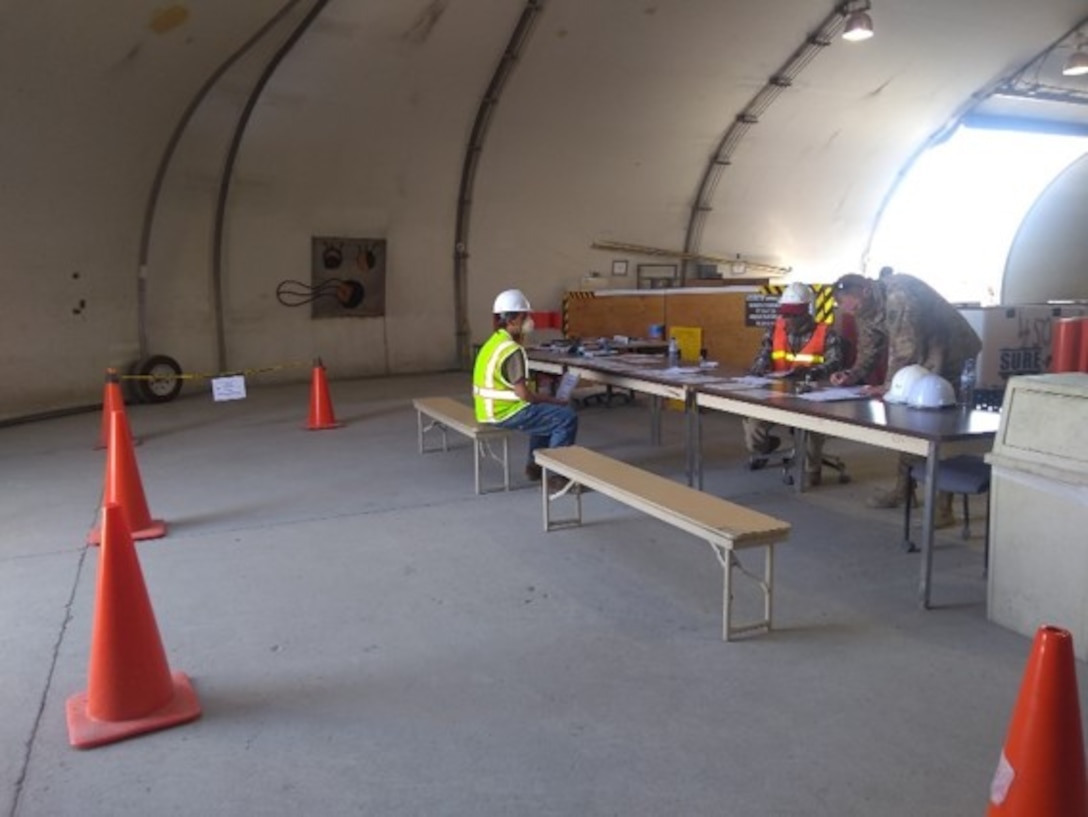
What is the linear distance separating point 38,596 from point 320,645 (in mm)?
1737

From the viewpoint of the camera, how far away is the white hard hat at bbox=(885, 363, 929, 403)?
4.63 metres

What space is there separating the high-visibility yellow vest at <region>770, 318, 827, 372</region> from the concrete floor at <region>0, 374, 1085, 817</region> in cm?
128

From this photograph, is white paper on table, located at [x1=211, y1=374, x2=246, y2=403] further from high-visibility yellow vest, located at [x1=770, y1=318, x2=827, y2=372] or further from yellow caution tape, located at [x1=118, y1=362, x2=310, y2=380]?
high-visibility yellow vest, located at [x1=770, y1=318, x2=827, y2=372]

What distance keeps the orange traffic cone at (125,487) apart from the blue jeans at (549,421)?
2420 mm

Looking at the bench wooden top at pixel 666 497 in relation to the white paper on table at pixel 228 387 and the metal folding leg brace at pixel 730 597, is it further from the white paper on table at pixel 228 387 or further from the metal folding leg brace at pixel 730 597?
the white paper on table at pixel 228 387

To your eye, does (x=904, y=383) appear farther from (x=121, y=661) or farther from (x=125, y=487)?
(x=125, y=487)

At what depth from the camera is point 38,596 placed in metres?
4.36

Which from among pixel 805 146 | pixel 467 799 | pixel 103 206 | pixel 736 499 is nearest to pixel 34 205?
pixel 103 206

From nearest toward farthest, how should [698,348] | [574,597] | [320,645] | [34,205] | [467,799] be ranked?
[467,799] < [320,645] < [574,597] < [34,205] < [698,348]

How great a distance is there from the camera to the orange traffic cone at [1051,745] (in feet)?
6.64

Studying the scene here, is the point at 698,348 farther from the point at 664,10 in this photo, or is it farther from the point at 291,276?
the point at 291,276

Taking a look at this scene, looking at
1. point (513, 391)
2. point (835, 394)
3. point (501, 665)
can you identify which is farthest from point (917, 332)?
point (501, 665)

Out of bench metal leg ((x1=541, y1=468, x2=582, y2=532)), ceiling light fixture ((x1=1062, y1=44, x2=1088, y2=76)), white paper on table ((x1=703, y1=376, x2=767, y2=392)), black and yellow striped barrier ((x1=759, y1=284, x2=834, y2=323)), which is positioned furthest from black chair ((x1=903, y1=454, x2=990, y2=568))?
ceiling light fixture ((x1=1062, y1=44, x2=1088, y2=76))

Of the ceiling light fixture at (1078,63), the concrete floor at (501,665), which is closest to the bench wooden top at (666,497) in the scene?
A: the concrete floor at (501,665)
